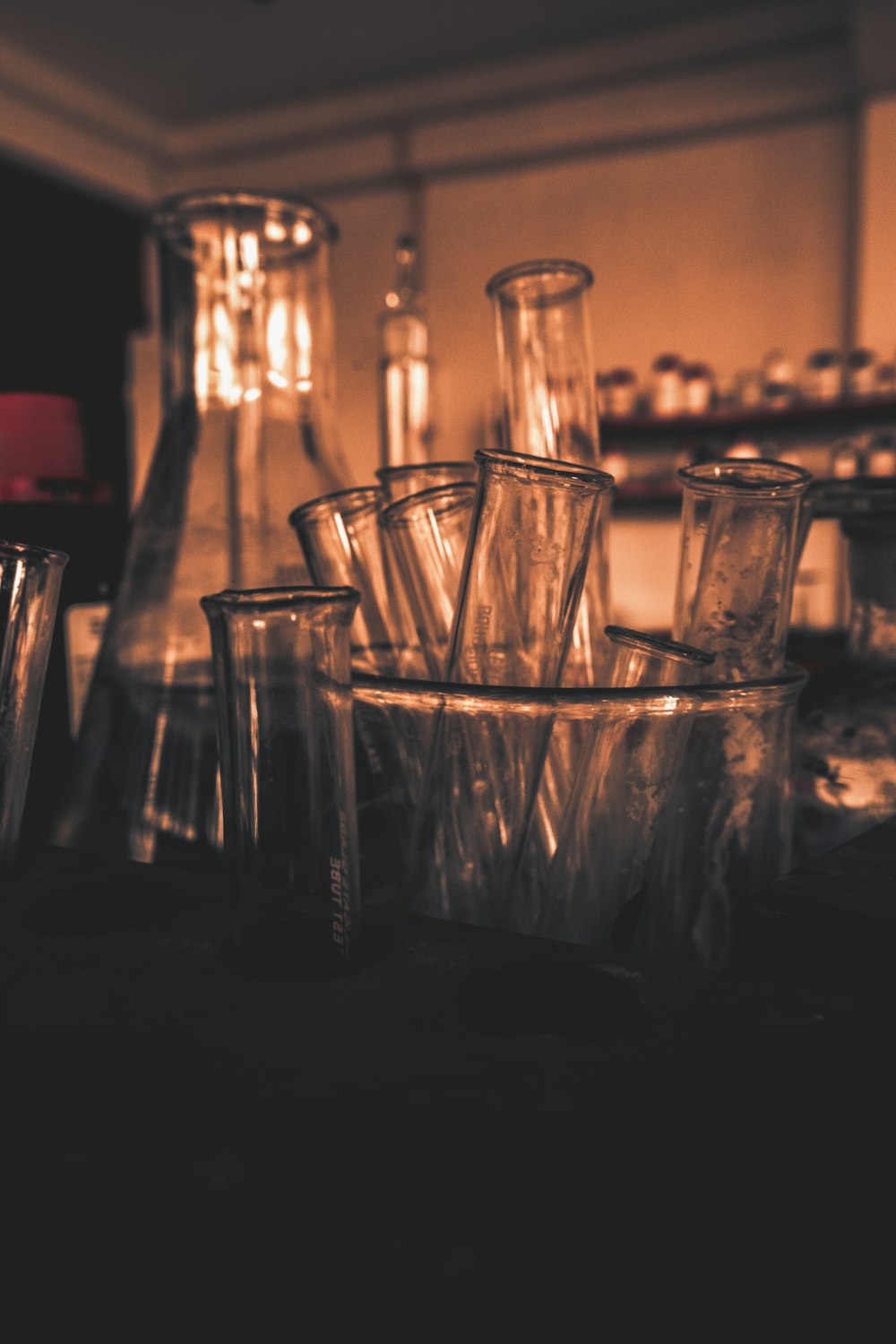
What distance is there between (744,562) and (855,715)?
109mm

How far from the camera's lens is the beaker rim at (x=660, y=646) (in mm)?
311

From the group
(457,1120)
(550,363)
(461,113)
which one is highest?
(461,113)

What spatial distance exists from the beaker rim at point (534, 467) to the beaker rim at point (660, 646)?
5 cm

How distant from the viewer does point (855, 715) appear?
424mm

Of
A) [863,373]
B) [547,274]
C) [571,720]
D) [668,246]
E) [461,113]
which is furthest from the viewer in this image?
[461,113]

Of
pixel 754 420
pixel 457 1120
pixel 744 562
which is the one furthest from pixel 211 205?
pixel 754 420

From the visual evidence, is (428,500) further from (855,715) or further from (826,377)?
(826,377)

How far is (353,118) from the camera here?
349 centimetres

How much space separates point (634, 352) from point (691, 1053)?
134 inches

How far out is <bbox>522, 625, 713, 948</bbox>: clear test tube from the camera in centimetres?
31

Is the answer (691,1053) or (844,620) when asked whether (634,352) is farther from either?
(691,1053)

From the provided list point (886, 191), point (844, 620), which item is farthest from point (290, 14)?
point (844, 620)

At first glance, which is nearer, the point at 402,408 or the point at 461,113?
the point at 402,408

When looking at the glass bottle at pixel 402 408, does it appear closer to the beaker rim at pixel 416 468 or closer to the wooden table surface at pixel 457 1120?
the beaker rim at pixel 416 468
